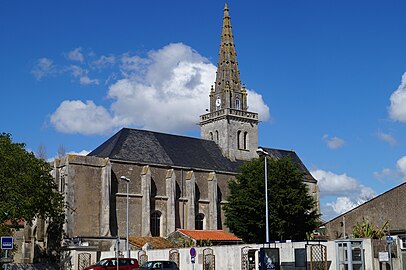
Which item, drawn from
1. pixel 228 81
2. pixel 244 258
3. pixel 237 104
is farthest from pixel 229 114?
pixel 244 258

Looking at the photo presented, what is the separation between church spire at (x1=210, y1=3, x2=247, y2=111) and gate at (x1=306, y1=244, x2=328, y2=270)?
50.5 m

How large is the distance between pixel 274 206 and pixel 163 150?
699 inches

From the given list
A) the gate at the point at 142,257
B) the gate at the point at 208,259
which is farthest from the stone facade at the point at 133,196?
the gate at the point at 208,259

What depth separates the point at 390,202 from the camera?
51344 millimetres

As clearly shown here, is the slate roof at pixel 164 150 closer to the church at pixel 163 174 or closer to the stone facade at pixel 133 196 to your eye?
the church at pixel 163 174

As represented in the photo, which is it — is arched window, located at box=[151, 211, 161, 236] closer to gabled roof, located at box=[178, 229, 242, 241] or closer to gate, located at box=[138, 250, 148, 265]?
gabled roof, located at box=[178, 229, 242, 241]

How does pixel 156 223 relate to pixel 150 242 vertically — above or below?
above

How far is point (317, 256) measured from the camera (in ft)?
99.9

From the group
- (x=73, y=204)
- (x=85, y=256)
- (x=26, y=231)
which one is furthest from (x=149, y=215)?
(x=85, y=256)

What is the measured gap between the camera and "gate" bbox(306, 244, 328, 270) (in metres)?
30.2

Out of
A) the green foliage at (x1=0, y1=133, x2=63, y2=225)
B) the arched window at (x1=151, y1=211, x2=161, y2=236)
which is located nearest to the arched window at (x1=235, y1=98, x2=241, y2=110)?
the arched window at (x1=151, y1=211, x2=161, y2=236)

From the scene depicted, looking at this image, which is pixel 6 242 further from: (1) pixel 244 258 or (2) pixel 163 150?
(2) pixel 163 150

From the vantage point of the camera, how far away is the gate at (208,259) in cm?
3894

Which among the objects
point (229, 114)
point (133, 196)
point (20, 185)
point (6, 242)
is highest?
point (229, 114)
